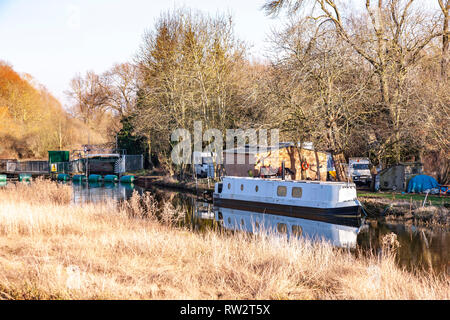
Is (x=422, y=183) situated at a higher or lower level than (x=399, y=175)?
lower

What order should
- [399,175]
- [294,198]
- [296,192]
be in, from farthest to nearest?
[399,175] < [296,192] < [294,198]

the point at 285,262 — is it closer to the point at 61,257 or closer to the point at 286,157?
the point at 61,257

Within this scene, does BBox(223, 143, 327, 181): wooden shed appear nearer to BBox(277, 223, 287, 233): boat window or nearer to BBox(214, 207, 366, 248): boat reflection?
BBox(214, 207, 366, 248): boat reflection

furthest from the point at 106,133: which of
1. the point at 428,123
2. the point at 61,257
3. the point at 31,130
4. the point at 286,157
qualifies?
the point at 61,257

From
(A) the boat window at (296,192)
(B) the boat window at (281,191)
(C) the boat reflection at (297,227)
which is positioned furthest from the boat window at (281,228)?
(B) the boat window at (281,191)

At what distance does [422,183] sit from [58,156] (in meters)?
40.0

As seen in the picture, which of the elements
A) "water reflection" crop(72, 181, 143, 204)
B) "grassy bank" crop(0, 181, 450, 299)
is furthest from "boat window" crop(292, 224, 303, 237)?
"water reflection" crop(72, 181, 143, 204)

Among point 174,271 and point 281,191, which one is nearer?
point 174,271

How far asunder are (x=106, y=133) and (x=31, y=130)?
9.75 metres

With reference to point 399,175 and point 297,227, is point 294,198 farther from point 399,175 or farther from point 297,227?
point 399,175

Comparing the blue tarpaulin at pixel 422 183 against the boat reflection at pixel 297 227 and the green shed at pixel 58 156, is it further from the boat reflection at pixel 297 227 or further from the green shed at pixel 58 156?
the green shed at pixel 58 156

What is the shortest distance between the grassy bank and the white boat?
9307mm

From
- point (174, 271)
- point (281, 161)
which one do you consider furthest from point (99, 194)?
point (174, 271)

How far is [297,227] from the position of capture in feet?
56.9
